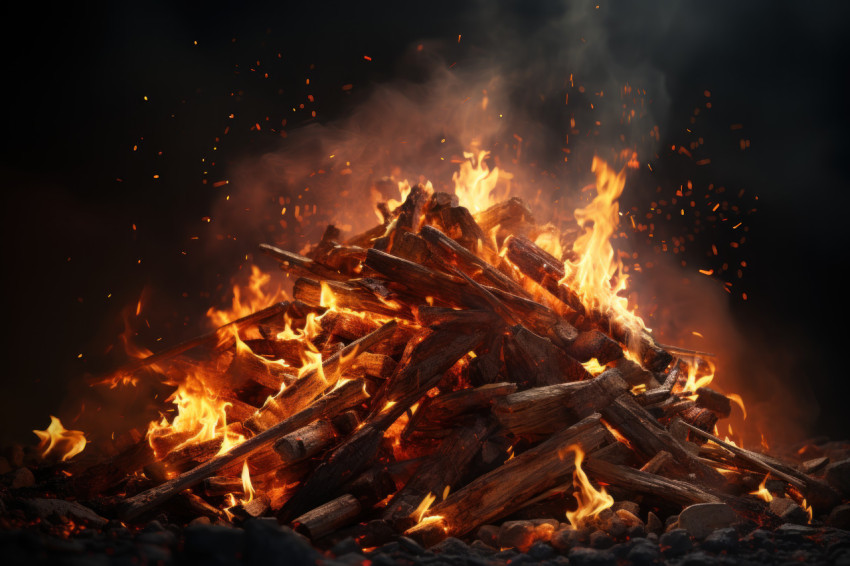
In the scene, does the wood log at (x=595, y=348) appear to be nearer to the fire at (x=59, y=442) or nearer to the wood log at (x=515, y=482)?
the wood log at (x=515, y=482)

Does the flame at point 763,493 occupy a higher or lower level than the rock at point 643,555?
higher

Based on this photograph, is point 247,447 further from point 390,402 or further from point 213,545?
point 213,545

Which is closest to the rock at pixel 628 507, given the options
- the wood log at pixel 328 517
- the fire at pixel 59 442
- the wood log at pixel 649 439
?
the wood log at pixel 649 439

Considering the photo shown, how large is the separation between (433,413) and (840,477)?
283cm

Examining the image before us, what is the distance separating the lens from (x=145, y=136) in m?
6.03

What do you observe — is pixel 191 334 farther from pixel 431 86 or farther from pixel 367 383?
pixel 431 86

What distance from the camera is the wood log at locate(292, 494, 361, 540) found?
8.64 feet

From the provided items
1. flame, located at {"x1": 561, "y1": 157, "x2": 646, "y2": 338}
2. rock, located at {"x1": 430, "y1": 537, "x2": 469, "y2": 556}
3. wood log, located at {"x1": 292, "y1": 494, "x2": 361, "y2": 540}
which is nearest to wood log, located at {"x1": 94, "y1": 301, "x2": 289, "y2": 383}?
wood log, located at {"x1": 292, "y1": 494, "x2": 361, "y2": 540}

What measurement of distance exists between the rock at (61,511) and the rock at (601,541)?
8.14ft

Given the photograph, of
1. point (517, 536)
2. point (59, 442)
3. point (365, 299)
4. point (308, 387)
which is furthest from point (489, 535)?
point (59, 442)

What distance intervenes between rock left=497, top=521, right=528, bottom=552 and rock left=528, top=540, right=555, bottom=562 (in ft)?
0.52

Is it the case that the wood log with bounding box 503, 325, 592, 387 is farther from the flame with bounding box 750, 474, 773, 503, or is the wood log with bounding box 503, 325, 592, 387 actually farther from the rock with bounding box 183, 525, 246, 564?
the rock with bounding box 183, 525, 246, 564

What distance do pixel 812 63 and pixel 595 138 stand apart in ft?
9.21

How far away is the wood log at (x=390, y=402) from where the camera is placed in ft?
9.86
